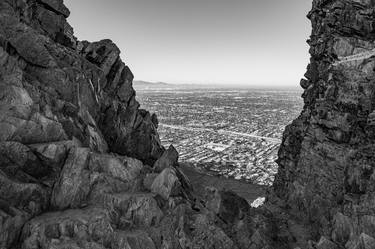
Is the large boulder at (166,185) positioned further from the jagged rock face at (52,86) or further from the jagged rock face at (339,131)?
the jagged rock face at (339,131)

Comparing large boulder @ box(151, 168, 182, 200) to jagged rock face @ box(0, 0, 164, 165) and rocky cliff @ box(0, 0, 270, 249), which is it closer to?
rocky cliff @ box(0, 0, 270, 249)

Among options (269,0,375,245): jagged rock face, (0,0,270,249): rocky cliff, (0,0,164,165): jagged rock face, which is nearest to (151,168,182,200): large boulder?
(0,0,270,249): rocky cliff

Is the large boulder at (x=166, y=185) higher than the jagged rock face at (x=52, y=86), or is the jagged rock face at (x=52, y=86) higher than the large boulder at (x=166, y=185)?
the jagged rock face at (x=52, y=86)

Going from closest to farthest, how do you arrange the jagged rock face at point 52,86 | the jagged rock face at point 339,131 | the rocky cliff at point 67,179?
1. the rocky cliff at point 67,179
2. the jagged rock face at point 52,86
3. the jagged rock face at point 339,131

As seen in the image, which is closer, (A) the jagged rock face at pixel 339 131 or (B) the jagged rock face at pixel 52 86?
(B) the jagged rock face at pixel 52 86

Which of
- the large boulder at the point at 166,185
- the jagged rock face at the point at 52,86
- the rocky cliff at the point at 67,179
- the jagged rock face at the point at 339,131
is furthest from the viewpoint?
the jagged rock face at the point at 339,131

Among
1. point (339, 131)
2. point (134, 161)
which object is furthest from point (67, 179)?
point (339, 131)

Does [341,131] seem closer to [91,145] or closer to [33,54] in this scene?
[91,145]

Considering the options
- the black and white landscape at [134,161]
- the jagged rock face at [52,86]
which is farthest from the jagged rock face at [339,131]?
the jagged rock face at [52,86]

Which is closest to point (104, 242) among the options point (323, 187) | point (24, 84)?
point (24, 84)
